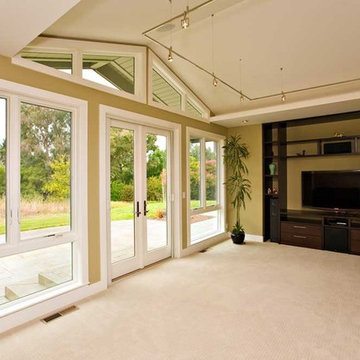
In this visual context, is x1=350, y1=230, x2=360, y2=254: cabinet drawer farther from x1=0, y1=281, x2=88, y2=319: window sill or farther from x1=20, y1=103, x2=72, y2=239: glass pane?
x1=20, y1=103, x2=72, y2=239: glass pane

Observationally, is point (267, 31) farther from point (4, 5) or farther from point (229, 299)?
point (229, 299)

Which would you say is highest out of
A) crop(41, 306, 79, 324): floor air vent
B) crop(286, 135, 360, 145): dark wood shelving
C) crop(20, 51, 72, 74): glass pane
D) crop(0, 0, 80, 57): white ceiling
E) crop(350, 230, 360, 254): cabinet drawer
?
crop(20, 51, 72, 74): glass pane

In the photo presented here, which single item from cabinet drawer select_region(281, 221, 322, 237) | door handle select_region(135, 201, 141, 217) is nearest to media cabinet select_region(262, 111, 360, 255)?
cabinet drawer select_region(281, 221, 322, 237)

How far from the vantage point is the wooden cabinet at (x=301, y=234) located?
195 inches

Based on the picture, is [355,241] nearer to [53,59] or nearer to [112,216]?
[112,216]

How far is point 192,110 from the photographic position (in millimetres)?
5066

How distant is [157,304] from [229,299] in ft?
2.68

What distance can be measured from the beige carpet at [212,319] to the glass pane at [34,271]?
0.41m

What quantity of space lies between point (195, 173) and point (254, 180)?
1.41m

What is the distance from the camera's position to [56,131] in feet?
9.90

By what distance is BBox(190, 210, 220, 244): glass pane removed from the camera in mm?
5113

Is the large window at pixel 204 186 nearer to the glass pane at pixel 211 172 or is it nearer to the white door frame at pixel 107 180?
the glass pane at pixel 211 172

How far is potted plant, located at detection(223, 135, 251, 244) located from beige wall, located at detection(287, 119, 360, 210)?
3.01 feet

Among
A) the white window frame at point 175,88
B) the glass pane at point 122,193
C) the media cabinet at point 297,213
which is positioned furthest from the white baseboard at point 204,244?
the white window frame at point 175,88
